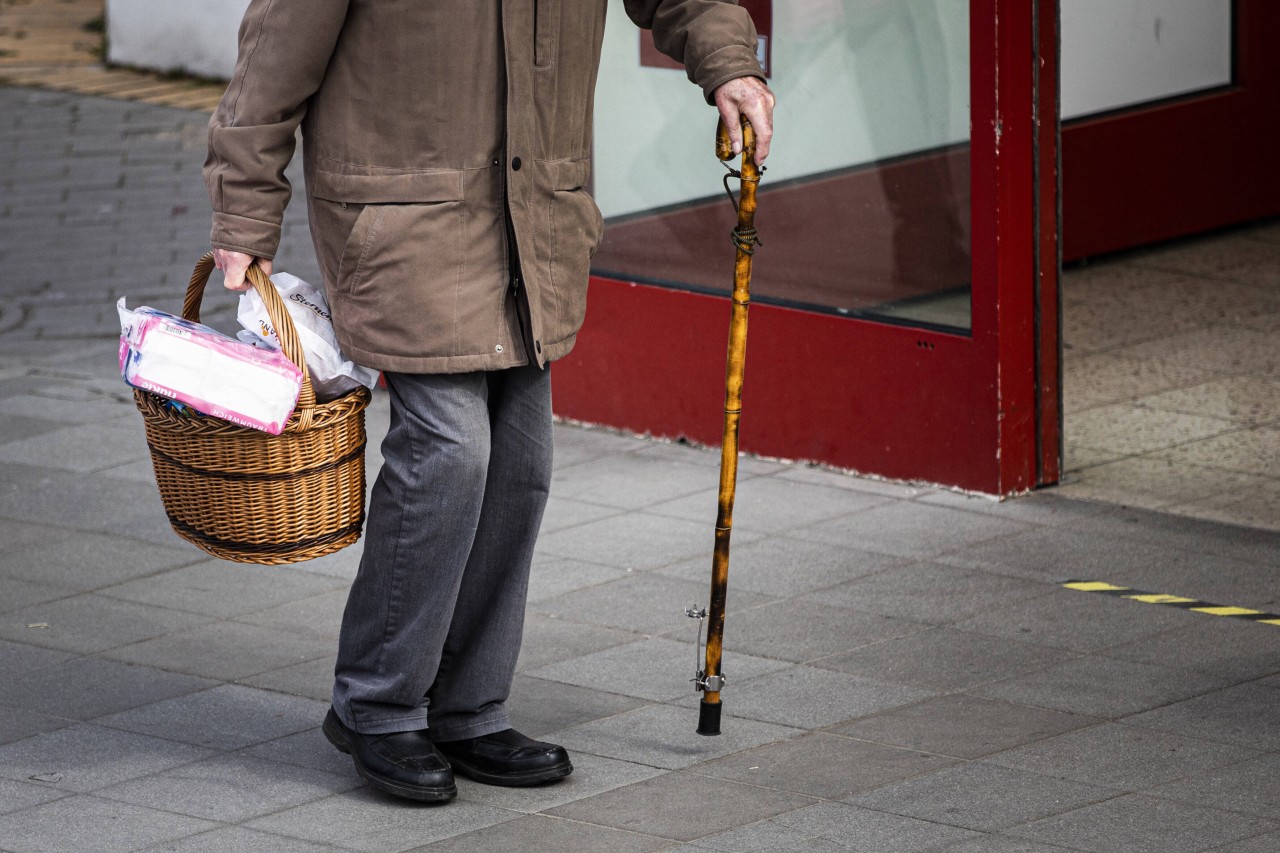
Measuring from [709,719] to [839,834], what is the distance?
1.85ft

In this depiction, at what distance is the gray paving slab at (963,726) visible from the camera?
13.5 ft

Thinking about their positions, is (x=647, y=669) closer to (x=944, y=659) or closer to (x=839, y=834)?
(x=944, y=659)

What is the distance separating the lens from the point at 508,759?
13.0ft

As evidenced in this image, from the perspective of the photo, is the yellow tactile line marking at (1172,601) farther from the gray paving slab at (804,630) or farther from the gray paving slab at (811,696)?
the gray paving slab at (811,696)

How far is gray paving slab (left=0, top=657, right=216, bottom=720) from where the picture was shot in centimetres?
441

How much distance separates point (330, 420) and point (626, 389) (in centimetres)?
296

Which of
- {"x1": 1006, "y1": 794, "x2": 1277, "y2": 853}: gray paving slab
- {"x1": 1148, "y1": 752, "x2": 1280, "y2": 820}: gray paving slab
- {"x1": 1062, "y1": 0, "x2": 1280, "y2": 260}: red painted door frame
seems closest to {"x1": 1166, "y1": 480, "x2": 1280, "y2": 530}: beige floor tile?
{"x1": 1148, "y1": 752, "x2": 1280, "y2": 820}: gray paving slab

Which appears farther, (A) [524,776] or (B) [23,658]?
(B) [23,658]

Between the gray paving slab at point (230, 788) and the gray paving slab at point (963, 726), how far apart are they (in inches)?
42.5

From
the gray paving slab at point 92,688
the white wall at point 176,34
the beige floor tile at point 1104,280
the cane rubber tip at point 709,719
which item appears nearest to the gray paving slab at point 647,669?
the cane rubber tip at point 709,719

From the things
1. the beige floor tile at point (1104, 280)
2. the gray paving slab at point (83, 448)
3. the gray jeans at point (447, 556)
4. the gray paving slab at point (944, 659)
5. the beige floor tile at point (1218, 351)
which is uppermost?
the gray jeans at point (447, 556)

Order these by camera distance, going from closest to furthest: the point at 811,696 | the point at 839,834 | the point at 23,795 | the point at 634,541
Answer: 1. the point at 839,834
2. the point at 23,795
3. the point at 811,696
4. the point at 634,541

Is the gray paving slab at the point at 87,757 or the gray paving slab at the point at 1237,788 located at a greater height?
the gray paving slab at the point at 87,757

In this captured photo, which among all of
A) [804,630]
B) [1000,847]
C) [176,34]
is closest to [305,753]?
[804,630]
